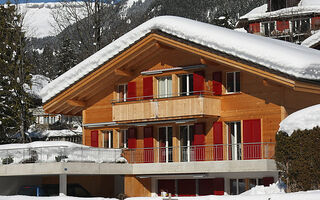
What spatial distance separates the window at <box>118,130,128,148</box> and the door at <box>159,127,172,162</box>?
7.35ft

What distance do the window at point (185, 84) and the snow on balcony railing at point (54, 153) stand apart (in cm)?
431

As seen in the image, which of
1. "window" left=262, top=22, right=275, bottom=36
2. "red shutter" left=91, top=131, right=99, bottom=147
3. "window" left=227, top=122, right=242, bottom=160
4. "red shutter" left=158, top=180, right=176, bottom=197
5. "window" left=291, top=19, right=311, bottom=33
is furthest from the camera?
"window" left=262, top=22, right=275, bottom=36

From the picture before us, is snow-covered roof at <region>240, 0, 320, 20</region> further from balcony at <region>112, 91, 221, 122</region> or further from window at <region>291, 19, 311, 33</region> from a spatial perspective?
balcony at <region>112, 91, 221, 122</region>

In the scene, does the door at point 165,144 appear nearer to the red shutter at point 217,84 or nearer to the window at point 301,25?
the red shutter at point 217,84

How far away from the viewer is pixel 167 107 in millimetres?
29750

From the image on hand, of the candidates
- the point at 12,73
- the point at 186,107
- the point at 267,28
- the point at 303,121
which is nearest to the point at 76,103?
the point at 186,107

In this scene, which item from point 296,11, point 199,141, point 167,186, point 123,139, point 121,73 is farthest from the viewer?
point 296,11

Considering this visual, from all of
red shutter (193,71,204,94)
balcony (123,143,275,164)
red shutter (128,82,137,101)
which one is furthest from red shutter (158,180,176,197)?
red shutter (193,71,204,94)

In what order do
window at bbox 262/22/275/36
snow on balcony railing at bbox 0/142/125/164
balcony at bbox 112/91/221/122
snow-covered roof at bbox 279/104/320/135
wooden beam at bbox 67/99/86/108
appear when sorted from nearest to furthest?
snow-covered roof at bbox 279/104/320/135
snow on balcony railing at bbox 0/142/125/164
balcony at bbox 112/91/221/122
wooden beam at bbox 67/99/86/108
window at bbox 262/22/275/36

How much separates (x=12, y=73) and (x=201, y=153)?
2293 cm

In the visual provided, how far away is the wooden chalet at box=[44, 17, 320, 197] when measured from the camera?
2753cm

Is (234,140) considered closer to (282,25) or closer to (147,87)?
(147,87)

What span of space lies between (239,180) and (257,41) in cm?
624

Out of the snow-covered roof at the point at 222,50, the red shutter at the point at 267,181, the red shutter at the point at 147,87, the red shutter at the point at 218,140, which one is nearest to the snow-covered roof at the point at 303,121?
the snow-covered roof at the point at 222,50
